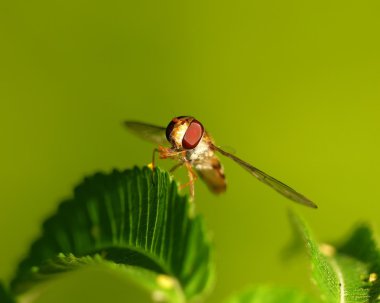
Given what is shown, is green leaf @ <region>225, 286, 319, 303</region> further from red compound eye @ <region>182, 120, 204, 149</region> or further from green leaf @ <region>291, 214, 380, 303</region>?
red compound eye @ <region>182, 120, 204, 149</region>

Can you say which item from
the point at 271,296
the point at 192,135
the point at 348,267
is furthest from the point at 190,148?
the point at 271,296

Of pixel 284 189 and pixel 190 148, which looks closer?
pixel 284 189

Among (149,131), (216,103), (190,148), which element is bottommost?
(190,148)

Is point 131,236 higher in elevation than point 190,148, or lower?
lower

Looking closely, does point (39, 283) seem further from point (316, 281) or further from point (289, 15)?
point (289, 15)

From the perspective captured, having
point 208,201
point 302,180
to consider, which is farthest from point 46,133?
point 302,180

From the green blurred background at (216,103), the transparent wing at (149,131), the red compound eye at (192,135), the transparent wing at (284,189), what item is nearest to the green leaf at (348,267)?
the transparent wing at (284,189)

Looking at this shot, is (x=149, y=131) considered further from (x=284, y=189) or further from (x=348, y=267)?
(x=348, y=267)
